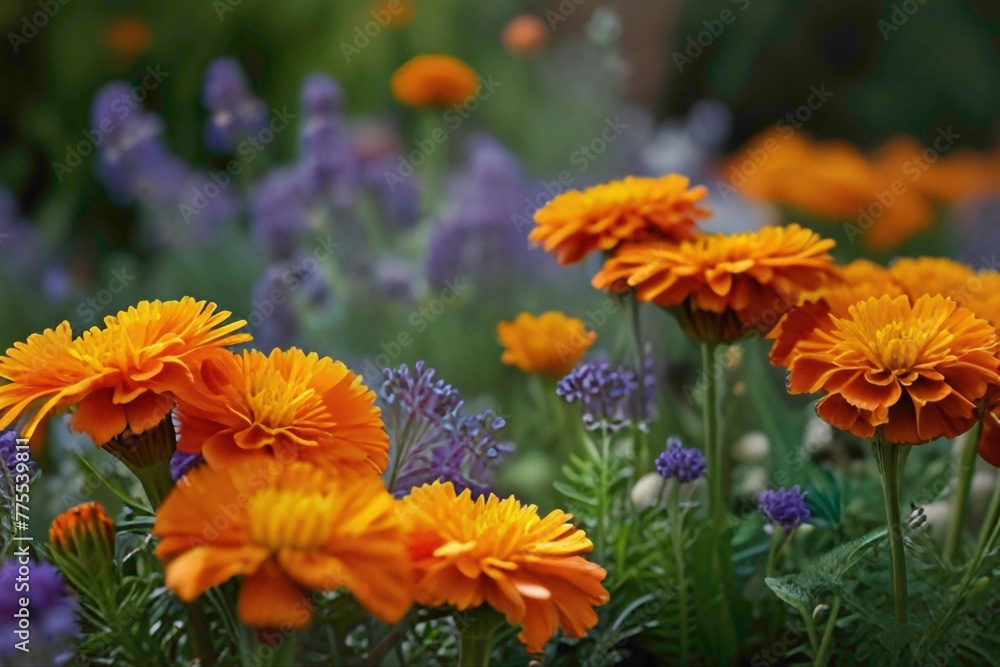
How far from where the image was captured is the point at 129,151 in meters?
1.12

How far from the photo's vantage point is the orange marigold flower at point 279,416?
1.23ft

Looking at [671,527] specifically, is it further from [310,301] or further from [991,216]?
[991,216]

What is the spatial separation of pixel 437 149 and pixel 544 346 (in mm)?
624

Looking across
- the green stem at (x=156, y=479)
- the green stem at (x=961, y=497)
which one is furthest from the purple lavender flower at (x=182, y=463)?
the green stem at (x=961, y=497)

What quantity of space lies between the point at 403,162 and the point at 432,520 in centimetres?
112

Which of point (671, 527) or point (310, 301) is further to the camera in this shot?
point (310, 301)

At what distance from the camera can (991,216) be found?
163 centimetres

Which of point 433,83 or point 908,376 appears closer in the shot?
point 908,376

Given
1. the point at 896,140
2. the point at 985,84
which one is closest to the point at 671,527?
the point at 896,140
